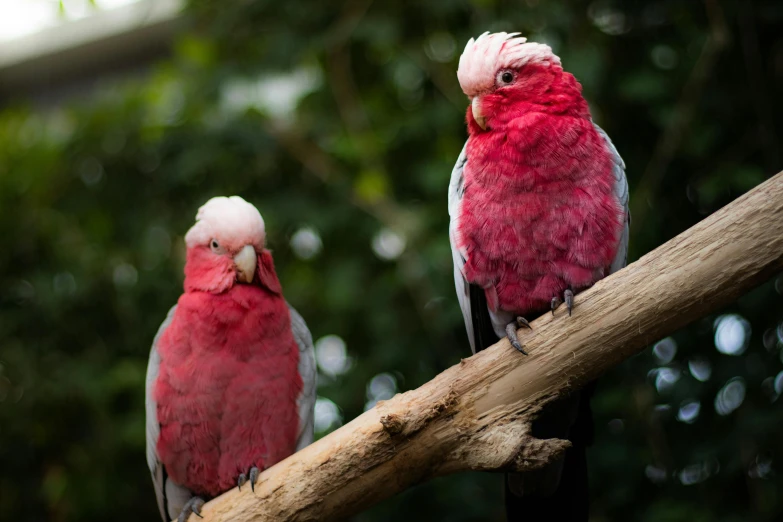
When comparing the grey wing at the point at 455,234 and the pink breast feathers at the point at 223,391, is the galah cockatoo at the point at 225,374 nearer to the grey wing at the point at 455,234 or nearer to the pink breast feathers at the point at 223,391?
the pink breast feathers at the point at 223,391

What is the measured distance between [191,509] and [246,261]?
0.74 m

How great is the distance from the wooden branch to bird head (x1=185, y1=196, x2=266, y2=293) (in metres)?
0.61

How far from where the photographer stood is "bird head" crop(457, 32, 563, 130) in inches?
77.8

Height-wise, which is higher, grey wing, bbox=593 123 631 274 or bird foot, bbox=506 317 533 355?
grey wing, bbox=593 123 631 274

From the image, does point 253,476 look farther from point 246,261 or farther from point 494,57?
point 494,57

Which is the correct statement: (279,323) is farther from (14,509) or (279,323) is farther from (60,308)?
(14,509)

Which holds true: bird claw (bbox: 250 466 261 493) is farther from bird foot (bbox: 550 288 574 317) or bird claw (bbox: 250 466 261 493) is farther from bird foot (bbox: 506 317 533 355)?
bird foot (bbox: 550 288 574 317)

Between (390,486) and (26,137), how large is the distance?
9.57 feet

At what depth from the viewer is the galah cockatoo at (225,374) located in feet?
7.11

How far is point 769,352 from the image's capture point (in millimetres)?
2506

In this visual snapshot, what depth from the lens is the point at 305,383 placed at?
232cm

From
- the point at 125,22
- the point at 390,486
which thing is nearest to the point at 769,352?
the point at 390,486

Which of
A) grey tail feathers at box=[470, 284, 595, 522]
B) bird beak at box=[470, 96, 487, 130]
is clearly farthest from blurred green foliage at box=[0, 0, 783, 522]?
bird beak at box=[470, 96, 487, 130]

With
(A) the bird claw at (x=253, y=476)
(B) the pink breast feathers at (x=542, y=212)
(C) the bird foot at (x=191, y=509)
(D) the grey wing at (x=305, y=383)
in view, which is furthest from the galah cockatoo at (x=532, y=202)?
(C) the bird foot at (x=191, y=509)
